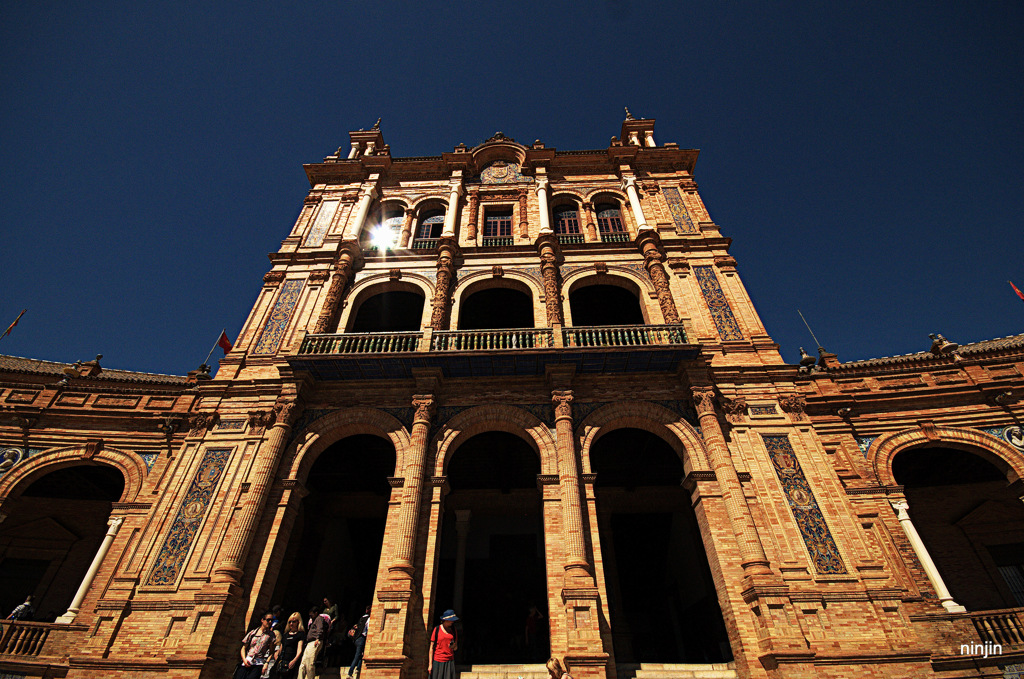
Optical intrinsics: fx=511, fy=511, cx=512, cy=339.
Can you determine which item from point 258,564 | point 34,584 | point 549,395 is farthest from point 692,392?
point 34,584

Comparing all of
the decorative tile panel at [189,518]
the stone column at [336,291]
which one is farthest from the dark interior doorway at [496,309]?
the decorative tile panel at [189,518]

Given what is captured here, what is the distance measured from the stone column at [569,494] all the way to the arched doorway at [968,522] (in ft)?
33.1

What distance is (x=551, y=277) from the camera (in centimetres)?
1736

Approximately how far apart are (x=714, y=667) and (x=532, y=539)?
319 inches

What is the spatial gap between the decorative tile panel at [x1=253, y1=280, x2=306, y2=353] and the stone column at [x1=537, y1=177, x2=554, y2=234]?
897cm

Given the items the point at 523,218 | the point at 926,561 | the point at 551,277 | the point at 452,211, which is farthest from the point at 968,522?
the point at 452,211

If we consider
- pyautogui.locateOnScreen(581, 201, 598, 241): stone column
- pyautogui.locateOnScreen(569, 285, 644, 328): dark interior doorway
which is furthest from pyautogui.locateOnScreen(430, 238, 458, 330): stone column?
pyautogui.locateOnScreen(581, 201, 598, 241): stone column

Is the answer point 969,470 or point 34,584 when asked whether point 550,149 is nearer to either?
point 969,470

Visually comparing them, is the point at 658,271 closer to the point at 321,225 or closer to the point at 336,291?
the point at 336,291

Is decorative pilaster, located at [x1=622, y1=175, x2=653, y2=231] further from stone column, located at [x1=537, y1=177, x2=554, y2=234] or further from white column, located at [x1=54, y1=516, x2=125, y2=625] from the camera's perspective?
white column, located at [x1=54, y1=516, x2=125, y2=625]

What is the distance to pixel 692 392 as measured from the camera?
44.1 ft

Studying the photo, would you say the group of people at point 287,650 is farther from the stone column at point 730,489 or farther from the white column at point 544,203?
the white column at point 544,203

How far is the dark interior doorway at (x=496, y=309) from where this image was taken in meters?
19.0

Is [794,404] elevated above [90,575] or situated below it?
above
